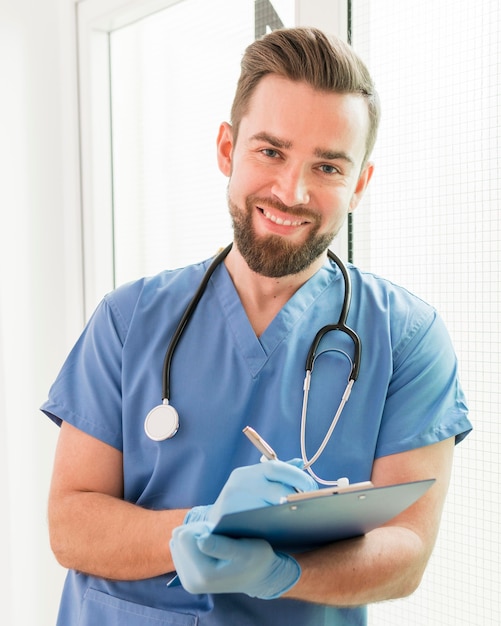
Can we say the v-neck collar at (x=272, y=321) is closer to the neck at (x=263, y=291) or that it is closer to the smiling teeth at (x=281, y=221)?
the neck at (x=263, y=291)

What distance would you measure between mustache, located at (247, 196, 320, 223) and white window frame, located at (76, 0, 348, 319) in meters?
1.05

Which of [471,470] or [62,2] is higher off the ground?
[62,2]

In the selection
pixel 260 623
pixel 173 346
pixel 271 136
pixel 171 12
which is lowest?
pixel 260 623

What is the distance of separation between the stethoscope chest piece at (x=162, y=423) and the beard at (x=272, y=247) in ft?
0.87

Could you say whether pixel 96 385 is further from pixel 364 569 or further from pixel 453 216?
pixel 453 216

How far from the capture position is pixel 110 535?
3.46 ft

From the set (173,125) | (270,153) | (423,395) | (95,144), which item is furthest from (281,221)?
(95,144)

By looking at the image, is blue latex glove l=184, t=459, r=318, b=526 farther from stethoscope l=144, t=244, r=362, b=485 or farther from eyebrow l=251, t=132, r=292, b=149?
eyebrow l=251, t=132, r=292, b=149

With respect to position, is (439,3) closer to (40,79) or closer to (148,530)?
(148,530)

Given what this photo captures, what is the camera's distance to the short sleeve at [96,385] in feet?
3.84

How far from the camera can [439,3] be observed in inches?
49.8

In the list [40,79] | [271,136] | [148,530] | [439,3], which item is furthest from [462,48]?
[40,79]

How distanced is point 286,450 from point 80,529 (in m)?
0.33

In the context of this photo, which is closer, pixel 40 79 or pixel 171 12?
pixel 171 12
